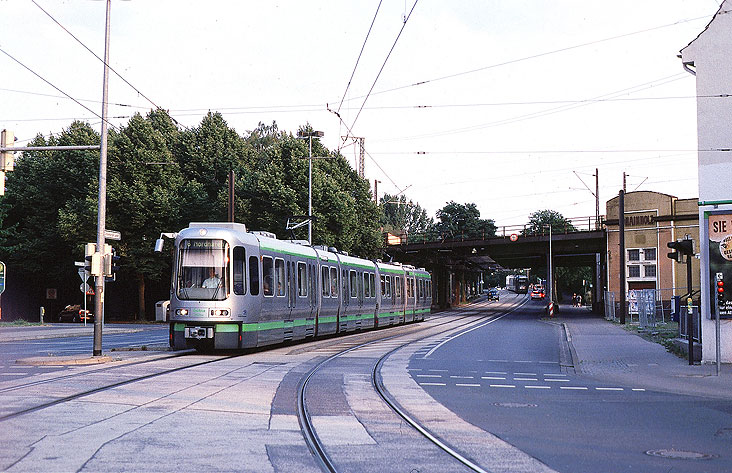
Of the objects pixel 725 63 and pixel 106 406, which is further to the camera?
pixel 725 63

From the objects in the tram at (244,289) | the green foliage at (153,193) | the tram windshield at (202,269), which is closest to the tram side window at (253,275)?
the tram at (244,289)

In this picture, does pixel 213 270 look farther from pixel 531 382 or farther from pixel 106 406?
pixel 106 406

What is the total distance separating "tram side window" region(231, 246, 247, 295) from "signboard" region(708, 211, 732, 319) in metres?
11.3

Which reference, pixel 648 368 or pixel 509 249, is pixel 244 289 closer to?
pixel 648 368

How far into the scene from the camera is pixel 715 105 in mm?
20641

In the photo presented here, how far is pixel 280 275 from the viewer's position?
24984mm

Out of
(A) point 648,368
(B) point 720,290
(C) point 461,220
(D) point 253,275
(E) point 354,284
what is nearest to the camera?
(B) point 720,290

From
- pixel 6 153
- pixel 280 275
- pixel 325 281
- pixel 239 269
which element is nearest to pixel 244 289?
pixel 239 269

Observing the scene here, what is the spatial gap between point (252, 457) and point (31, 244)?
54.1m

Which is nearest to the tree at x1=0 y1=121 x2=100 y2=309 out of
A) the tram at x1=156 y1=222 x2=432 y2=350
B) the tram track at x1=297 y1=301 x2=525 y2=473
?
the tram at x1=156 y1=222 x2=432 y2=350

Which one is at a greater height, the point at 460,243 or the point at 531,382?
the point at 460,243

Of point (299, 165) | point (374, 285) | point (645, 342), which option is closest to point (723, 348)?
point (645, 342)

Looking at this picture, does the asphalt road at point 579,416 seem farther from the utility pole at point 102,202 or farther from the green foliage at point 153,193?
the green foliage at point 153,193

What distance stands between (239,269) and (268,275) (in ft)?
6.15
